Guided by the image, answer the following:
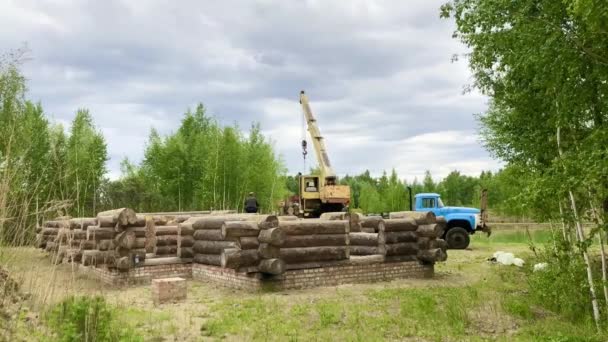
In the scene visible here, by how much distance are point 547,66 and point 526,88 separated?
1.85 m

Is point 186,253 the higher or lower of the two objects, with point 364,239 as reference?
lower

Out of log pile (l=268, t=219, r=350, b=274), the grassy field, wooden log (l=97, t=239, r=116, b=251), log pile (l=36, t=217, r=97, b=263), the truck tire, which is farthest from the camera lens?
the truck tire

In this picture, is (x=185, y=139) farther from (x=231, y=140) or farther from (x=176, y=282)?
(x=176, y=282)

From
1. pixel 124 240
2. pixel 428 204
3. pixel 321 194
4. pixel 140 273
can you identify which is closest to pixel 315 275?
pixel 140 273

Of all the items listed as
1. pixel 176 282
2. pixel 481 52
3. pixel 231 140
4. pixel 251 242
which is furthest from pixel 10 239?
pixel 231 140

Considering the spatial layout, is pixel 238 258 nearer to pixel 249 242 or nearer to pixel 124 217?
pixel 249 242

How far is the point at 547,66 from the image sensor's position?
8000 mm

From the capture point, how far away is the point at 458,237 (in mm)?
22906

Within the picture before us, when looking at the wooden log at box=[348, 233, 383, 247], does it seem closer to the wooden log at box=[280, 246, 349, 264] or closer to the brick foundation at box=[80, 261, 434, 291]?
the brick foundation at box=[80, 261, 434, 291]

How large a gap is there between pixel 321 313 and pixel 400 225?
5737 millimetres

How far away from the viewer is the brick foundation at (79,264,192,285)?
13648 mm

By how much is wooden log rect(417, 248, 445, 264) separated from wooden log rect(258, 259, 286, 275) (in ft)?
14.7

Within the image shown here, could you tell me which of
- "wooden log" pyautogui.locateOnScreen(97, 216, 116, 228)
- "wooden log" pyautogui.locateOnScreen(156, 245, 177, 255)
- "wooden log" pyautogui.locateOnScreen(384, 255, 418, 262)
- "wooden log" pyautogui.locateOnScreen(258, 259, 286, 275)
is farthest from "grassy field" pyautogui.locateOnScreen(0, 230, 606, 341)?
"wooden log" pyautogui.locateOnScreen(156, 245, 177, 255)

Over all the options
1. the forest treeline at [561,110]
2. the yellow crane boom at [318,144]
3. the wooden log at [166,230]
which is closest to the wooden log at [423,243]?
the forest treeline at [561,110]
